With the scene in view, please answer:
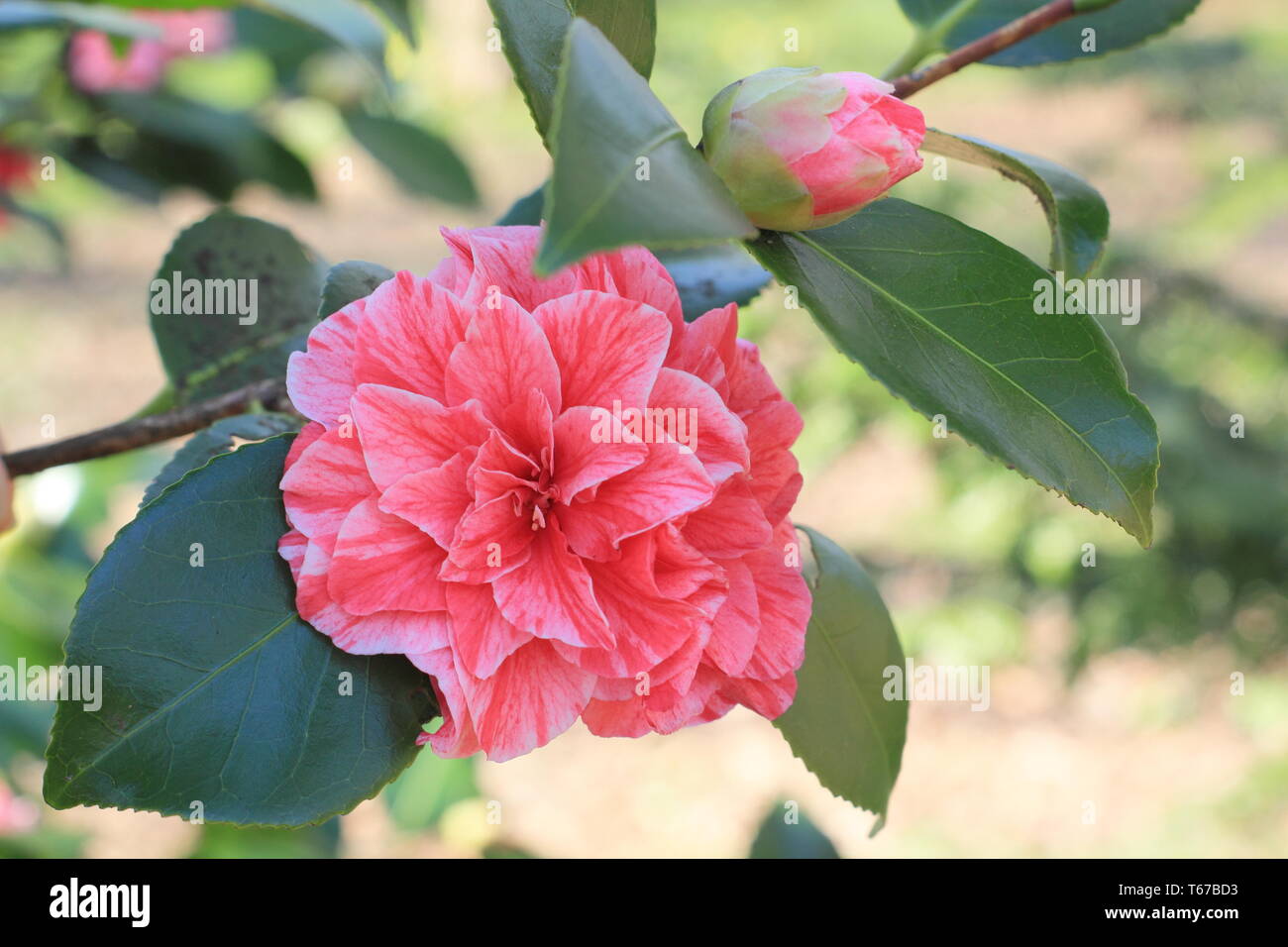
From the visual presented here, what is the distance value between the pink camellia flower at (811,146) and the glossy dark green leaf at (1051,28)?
0.24 meters

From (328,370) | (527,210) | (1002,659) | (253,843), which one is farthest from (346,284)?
(1002,659)

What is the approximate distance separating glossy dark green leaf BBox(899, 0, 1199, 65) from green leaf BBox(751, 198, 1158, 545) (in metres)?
0.22

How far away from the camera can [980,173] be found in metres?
3.33

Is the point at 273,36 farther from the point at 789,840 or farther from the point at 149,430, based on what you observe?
the point at 789,840

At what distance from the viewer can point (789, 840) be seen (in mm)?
924

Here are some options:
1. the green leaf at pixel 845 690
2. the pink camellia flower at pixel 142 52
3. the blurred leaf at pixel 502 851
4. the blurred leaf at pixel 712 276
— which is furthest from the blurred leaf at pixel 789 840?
the pink camellia flower at pixel 142 52

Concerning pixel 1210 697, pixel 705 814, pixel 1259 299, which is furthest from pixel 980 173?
pixel 705 814

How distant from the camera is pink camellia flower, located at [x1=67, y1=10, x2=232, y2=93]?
3.84ft

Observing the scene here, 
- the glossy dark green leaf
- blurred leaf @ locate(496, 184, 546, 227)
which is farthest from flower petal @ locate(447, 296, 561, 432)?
the glossy dark green leaf

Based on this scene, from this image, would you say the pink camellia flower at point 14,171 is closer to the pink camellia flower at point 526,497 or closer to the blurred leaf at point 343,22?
the blurred leaf at point 343,22

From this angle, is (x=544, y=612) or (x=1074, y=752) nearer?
(x=544, y=612)

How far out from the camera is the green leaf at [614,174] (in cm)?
30

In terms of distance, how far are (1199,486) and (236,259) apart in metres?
2.19
